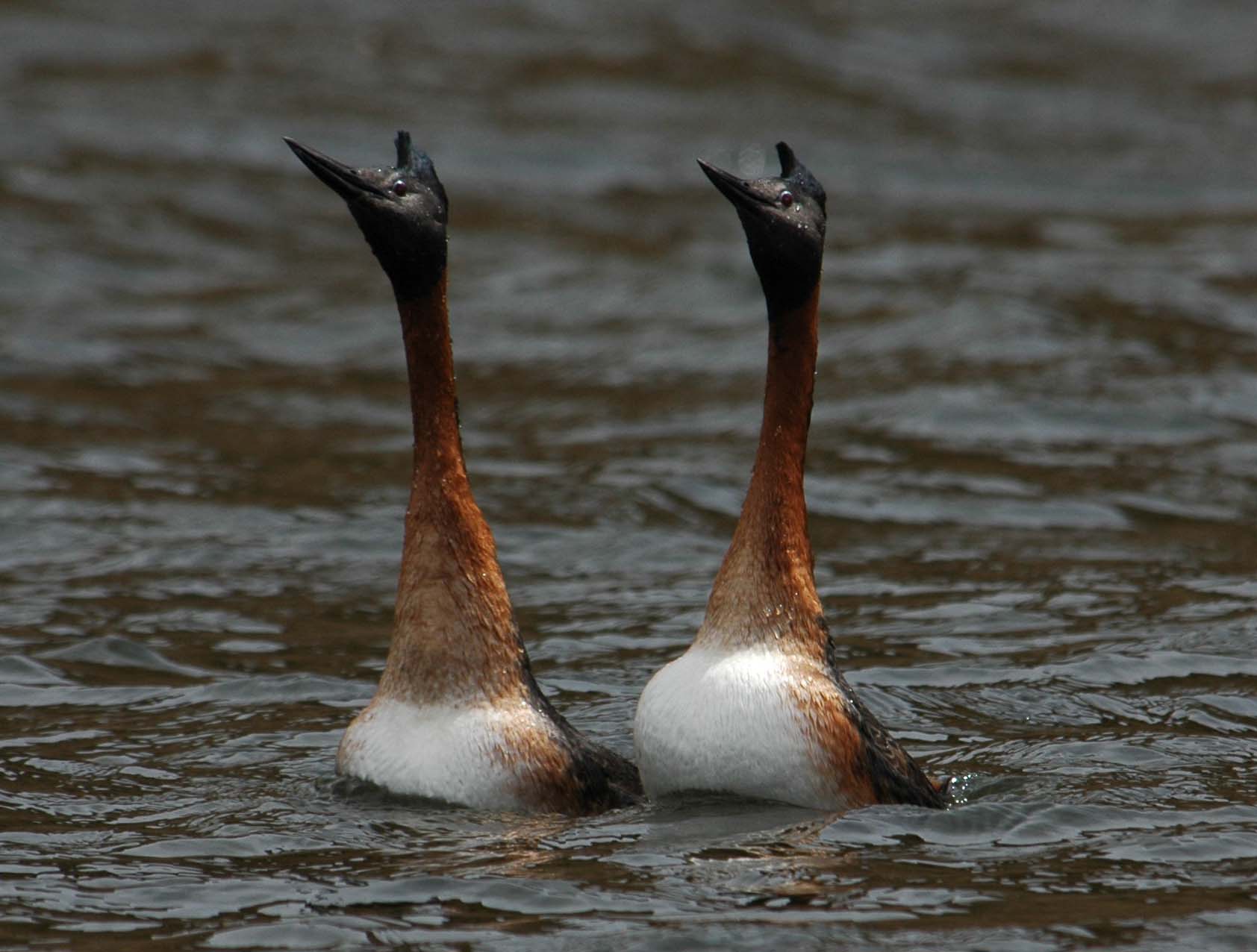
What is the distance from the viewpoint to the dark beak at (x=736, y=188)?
8.03m

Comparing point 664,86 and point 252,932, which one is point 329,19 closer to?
point 664,86

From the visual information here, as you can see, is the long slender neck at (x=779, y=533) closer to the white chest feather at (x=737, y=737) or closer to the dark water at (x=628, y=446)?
the white chest feather at (x=737, y=737)

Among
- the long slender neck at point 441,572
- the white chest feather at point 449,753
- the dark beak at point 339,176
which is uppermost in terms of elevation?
the dark beak at point 339,176

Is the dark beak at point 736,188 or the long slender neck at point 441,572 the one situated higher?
the dark beak at point 736,188

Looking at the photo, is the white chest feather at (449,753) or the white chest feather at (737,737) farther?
the white chest feather at (449,753)

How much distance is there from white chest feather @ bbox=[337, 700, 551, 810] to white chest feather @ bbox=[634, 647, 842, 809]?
550 mm

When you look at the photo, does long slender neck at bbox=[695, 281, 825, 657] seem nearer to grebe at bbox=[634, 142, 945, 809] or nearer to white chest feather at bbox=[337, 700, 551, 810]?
grebe at bbox=[634, 142, 945, 809]

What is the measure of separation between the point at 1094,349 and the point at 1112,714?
29.7ft

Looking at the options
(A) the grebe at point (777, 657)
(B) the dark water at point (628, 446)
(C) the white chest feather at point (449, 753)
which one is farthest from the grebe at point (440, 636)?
(A) the grebe at point (777, 657)

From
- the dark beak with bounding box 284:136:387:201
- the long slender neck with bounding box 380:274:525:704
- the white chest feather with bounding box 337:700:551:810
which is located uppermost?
the dark beak with bounding box 284:136:387:201

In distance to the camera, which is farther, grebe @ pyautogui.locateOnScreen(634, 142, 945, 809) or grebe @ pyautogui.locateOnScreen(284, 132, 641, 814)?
grebe @ pyautogui.locateOnScreen(284, 132, 641, 814)

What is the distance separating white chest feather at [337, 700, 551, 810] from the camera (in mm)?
8102

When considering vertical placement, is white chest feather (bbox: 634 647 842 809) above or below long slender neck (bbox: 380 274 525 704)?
below

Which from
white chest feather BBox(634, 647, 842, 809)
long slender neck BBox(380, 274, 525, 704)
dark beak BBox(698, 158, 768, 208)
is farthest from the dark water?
dark beak BBox(698, 158, 768, 208)
